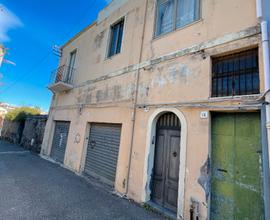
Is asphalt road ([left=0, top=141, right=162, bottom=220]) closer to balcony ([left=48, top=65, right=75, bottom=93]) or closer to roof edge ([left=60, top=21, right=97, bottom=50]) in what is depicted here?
Result: balcony ([left=48, top=65, right=75, bottom=93])

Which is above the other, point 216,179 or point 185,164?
point 185,164

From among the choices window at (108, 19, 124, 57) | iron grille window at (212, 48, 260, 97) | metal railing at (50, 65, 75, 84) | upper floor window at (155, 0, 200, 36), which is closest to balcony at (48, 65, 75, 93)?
metal railing at (50, 65, 75, 84)

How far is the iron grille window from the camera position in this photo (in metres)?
3.70

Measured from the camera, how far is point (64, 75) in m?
10.4

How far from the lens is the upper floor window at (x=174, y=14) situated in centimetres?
513

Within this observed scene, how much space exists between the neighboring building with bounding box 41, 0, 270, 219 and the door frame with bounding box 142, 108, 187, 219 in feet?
0.09

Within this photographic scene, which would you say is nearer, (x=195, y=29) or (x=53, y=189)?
(x=195, y=29)

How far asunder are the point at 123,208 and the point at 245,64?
4840 mm

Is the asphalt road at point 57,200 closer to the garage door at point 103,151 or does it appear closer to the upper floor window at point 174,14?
the garage door at point 103,151

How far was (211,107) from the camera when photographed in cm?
394

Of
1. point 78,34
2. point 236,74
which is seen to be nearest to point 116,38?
point 78,34

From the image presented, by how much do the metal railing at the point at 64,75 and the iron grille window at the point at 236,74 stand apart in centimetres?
814

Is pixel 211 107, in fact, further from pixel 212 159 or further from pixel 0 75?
pixel 0 75

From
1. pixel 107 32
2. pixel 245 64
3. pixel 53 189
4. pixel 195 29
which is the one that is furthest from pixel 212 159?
pixel 107 32
